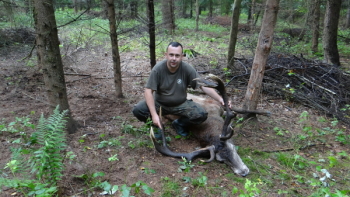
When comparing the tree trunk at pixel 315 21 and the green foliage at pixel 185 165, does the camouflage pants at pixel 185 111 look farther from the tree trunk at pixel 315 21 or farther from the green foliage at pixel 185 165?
the tree trunk at pixel 315 21

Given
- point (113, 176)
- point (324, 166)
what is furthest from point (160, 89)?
point (324, 166)

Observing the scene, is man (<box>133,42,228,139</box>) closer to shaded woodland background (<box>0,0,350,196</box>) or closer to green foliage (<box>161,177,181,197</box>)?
shaded woodland background (<box>0,0,350,196</box>)

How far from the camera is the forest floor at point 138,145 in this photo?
3259mm

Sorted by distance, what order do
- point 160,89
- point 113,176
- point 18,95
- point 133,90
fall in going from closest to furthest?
1. point 113,176
2. point 160,89
3. point 18,95
4. point 133,90

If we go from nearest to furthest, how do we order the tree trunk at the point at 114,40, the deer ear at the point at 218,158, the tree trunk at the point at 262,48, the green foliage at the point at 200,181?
1. the green foliage at the point at 200,181
2. the deer ear at the point at 218,158
3. the tree trunk at the point at 262,48
4. the tree trunk at the point at 114,40

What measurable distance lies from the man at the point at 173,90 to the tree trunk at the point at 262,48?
1.04m

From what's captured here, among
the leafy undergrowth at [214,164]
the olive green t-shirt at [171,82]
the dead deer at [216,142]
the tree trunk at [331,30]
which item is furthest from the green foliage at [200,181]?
the tree trunk at [331,30]

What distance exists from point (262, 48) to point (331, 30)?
22.0 ft

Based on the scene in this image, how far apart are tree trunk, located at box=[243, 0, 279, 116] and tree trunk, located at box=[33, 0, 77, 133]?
3.49m

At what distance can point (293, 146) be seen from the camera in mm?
4512

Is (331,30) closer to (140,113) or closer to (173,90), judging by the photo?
(173,90)

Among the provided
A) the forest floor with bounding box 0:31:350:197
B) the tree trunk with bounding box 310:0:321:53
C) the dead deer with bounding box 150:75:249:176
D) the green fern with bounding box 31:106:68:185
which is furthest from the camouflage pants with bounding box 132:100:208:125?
the tree trunk with bounding box 310:0:321:53

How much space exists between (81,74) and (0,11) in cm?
320

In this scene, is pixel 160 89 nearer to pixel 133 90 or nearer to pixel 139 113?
pixel 139 113
